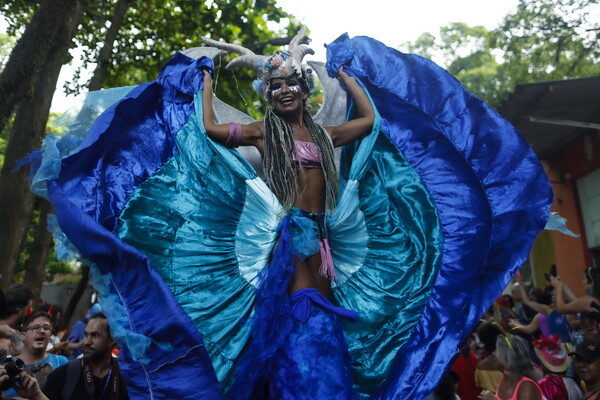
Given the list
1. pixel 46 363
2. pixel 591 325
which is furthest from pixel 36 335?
pixel 591 325

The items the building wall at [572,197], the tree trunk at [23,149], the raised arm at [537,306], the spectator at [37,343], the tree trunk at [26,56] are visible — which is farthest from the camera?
the building wall at [572,197]

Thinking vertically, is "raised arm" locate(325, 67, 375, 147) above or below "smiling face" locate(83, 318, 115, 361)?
above

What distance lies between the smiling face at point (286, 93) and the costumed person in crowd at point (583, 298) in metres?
3.04

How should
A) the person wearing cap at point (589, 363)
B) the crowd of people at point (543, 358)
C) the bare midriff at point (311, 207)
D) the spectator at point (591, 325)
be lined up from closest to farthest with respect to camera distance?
1. the bare midriff at point (311, 207)
2. the person wearing cap at point (589, 363)
3. the crowd of people at point (543, 358)
4. the spectator at point (591, 325)

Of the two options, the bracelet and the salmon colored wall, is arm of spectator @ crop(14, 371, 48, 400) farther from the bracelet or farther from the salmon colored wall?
the salmon colored wall

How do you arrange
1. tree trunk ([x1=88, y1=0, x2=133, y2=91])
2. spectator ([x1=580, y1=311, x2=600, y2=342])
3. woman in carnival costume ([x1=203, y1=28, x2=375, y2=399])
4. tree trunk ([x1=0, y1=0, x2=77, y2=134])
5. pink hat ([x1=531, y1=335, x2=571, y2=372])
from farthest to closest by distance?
tree trunk ([x1=88, y1=0, x2=133, y2=91]) < tree trunk ([x1=0, y1=0, x2=77, y2=134]) < pink hat ([x1=531, y1=335, x2=571, y2=372]) < spectator ([x1=580, y1=311, x2=600, y2=342]) < woman in carnival costume ([x1=203, y1=28, x2=375, y2=399])

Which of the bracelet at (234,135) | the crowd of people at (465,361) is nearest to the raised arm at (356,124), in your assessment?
the bracelet at (234,135)

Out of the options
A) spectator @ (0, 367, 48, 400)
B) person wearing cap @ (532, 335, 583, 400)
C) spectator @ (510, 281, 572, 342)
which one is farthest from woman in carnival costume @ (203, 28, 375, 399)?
spectator @ (510, 281, 572, 342)

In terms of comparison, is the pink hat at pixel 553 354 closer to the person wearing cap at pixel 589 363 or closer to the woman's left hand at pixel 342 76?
the person wearing cap at pixel 589 363

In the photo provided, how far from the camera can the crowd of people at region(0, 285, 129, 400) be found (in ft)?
8.68

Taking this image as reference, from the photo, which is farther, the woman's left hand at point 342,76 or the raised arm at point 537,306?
the raised arm at point 537,306

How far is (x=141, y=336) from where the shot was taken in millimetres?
2754

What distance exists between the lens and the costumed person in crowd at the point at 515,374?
4.17 m

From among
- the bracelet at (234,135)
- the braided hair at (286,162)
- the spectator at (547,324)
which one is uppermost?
the bracelet at (234,135)
